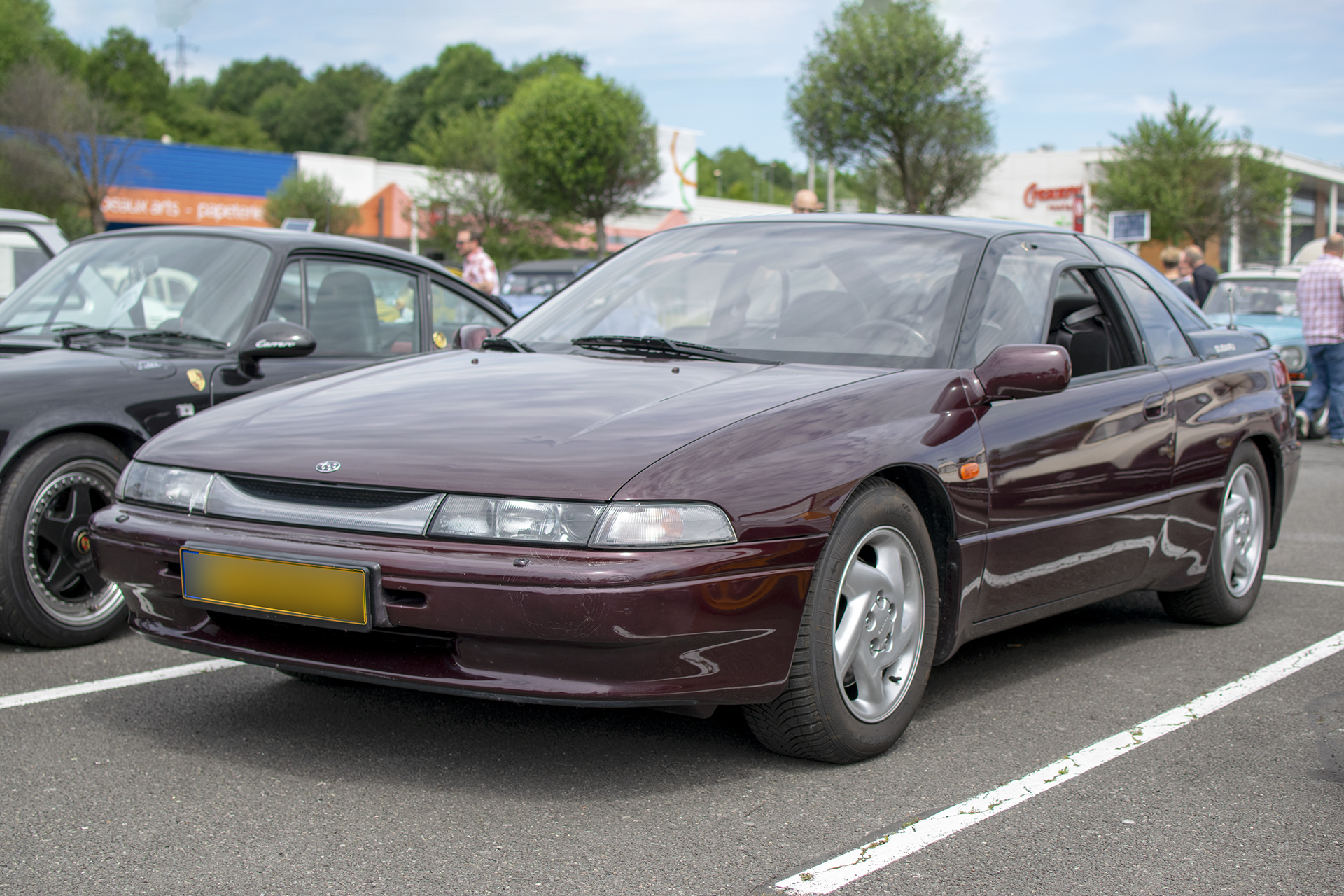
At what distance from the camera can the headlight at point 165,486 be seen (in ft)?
10.3

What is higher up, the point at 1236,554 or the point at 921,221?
the point at 921,221

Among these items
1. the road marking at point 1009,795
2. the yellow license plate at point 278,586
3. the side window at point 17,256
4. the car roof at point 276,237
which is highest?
the side window at point 17,256

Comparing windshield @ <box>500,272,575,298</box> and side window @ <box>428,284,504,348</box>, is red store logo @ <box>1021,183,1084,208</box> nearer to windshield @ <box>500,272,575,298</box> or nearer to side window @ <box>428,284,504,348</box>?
windshield @ <box>500,272,575,298</box>

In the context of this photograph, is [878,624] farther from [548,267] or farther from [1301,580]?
[548,267]

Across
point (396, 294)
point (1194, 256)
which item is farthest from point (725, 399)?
point (1194, 256)

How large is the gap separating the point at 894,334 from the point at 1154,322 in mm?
1509

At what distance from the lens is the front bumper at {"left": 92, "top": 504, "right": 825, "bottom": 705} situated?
2.69 metres

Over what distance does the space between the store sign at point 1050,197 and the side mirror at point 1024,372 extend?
194ft

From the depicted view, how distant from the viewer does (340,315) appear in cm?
557

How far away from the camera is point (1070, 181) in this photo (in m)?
62.3

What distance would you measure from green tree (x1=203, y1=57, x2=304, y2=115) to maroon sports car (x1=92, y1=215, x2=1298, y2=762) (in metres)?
106

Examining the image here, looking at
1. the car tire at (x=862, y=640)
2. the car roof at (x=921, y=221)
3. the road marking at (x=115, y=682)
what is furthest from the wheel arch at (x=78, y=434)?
the car tire at (x=862, y=640)

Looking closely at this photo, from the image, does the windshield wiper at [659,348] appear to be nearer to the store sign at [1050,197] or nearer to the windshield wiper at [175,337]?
the windshield wiper at [175,337]

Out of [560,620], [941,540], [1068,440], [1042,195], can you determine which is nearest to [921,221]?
[1068,440]
